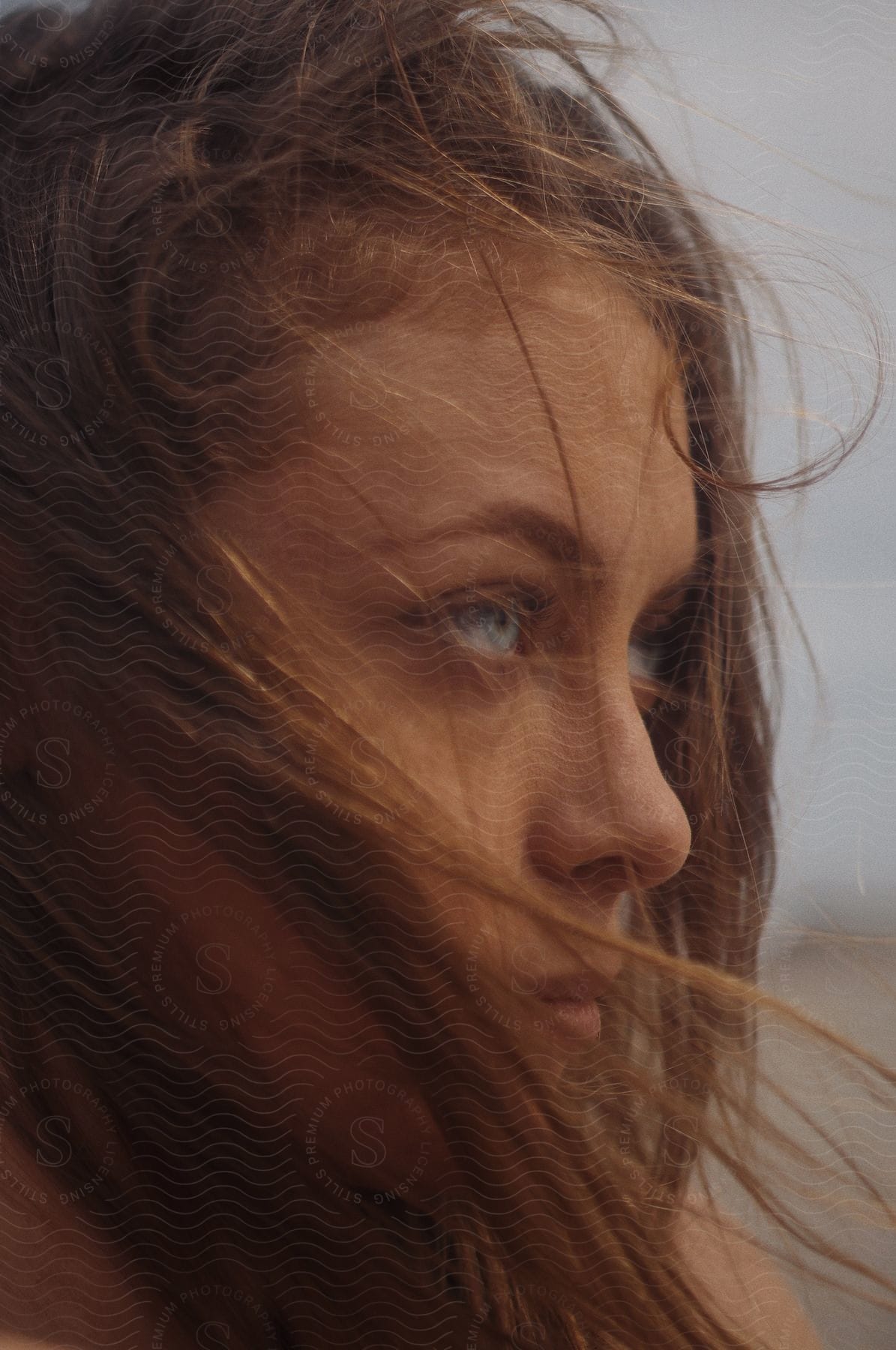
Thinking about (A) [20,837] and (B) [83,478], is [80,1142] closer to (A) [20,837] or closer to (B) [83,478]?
(A) [20,837]

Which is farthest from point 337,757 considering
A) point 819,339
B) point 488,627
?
point 819,339

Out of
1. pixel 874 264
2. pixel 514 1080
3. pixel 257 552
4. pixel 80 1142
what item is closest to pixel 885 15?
pixel 874 264

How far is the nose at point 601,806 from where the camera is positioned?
0.56 meters

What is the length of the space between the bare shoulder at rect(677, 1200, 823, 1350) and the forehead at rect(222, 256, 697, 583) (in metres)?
0.37

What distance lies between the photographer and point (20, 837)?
0.56 metres

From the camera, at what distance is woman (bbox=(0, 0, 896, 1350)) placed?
55 cm

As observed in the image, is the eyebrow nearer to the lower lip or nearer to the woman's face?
the woman's face

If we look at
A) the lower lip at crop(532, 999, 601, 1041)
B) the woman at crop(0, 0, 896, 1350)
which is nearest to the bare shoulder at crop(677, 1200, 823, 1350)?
the woman at crop(0, 0, 896, 1350)

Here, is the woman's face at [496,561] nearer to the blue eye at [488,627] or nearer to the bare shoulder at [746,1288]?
the blue eye at [488,627]

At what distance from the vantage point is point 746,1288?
583 millimetres

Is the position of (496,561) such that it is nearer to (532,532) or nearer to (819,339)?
(532,532)

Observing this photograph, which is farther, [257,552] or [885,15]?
[885,15]

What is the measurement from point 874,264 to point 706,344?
113 mm

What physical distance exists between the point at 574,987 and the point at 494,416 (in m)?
0.30
